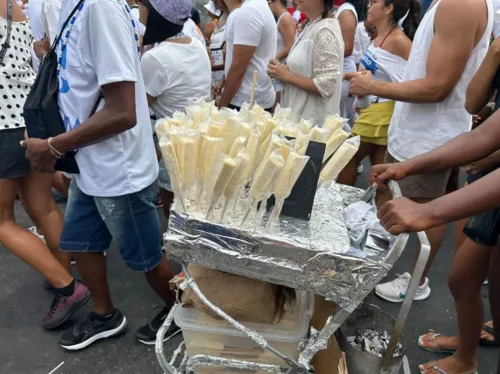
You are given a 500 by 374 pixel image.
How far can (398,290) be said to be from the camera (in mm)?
2693

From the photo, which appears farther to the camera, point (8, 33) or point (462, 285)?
point (8, 33)

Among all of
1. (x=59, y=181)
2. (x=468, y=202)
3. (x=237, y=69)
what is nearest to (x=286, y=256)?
(x=468, y=202)

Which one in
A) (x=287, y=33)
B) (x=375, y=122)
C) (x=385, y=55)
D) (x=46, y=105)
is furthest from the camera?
(x=287, y=33)

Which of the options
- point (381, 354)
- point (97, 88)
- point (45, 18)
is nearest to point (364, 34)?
point (45, 18)

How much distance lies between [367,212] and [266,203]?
1.13 ft

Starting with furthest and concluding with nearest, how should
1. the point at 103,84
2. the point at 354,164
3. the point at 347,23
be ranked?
1. the point at 347,23
2. the point at 354,164
3. the point at 103,84

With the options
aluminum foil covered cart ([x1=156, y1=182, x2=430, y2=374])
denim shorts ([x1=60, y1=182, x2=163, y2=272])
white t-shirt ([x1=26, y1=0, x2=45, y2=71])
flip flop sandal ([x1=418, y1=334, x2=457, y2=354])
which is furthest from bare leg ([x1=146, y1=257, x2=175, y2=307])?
white t-shirt ([x1=26, y1=0, x2=45, y2=71])

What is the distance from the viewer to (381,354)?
150 centimetres

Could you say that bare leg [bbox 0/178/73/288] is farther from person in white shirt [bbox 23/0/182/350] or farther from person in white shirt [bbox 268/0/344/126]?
person in white shirt [bbox 268/0/344/126]

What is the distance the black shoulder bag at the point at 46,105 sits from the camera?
1.78 meters

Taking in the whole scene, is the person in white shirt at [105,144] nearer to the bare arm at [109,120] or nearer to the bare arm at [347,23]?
the bare arm at [109,120]

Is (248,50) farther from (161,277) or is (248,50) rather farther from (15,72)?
(161,277)

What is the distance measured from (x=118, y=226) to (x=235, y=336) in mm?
830

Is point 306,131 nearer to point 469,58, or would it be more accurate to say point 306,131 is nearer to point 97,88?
point 97,88
